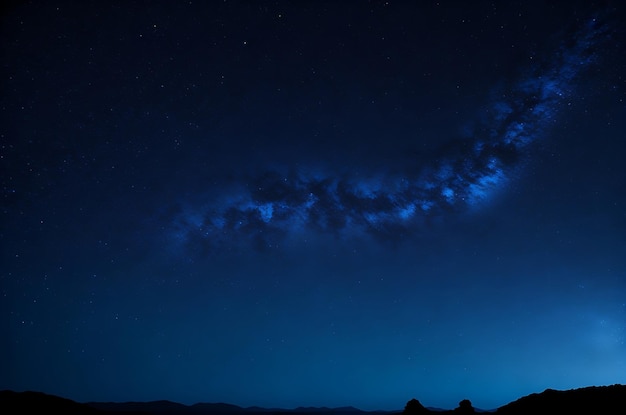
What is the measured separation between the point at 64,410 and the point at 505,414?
4228 centimetres

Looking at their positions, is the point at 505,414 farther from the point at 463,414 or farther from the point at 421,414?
the point at 421,414

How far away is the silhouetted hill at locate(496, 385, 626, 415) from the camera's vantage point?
18.0 meters

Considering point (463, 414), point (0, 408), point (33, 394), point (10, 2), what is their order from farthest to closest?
point (33, 394)
point (0, 408)
point (463, 414)
point (10, 2)

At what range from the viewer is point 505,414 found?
22.8 metres

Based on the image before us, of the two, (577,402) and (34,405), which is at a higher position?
(577,402)

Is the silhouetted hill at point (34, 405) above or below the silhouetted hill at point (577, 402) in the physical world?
below

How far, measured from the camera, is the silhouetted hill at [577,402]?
59.2 ft

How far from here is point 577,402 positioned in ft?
65.4

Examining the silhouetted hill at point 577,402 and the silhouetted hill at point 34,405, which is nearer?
the silhouetted hill at point 577,402

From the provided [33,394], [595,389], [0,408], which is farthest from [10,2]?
[33,394]

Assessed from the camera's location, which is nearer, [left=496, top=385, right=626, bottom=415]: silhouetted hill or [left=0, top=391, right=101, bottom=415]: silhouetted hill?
[left=496, top=385, right=626, bottom=415]: silhouetted hill

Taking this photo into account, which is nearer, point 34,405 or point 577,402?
point 577,402

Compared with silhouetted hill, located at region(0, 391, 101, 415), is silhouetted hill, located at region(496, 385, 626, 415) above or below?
above

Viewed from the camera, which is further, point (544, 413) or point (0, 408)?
point (0, 408)
